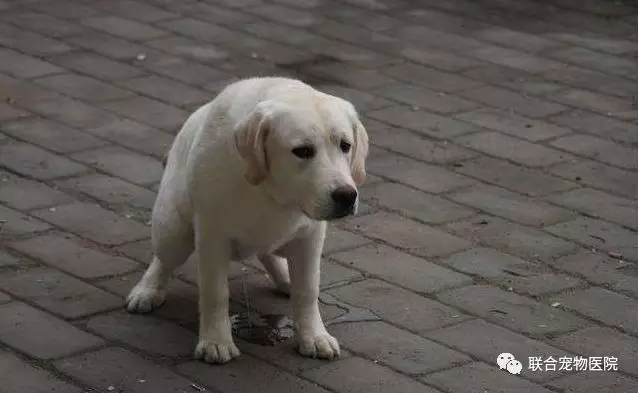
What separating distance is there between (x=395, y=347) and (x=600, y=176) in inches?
88.9

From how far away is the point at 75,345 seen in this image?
15.0 feet

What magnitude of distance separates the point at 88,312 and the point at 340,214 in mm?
1218

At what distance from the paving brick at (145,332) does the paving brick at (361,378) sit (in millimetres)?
474

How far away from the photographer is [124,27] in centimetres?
877

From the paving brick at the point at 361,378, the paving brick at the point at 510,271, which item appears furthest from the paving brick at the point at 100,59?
the paving brick at the point at 361,378

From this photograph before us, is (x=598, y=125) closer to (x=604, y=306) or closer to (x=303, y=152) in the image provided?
(x=604, y=306)

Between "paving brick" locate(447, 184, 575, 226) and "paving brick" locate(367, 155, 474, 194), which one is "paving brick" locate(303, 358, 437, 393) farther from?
"paving brick" locate(367, 155, 474, 194)

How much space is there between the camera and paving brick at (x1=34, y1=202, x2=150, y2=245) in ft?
18.2

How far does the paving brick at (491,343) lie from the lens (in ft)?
15.4

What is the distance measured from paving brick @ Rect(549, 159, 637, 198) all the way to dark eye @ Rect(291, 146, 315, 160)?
8.67 ft

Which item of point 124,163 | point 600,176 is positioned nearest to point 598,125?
point 600,176

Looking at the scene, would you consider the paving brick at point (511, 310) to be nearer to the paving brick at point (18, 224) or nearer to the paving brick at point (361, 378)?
the paving brick at point (361, 378)

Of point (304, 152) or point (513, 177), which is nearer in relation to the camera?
point (304, 152)

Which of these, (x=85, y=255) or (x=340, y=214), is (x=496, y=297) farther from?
(x=85, y=255)
